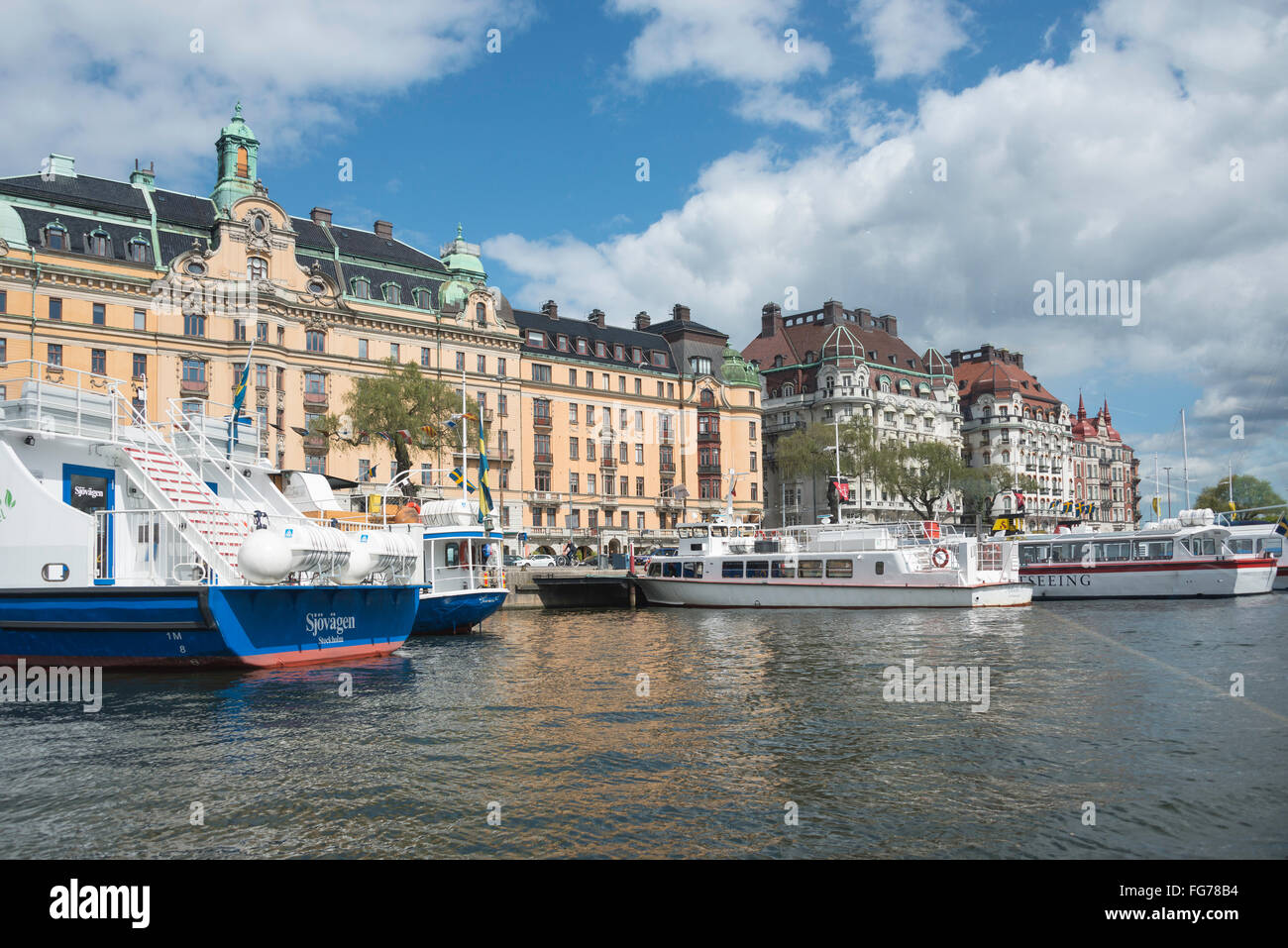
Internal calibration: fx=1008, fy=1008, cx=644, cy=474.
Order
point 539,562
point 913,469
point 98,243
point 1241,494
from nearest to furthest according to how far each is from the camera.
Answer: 1. point 98,243
2. point 539,562
3. point 913,469
4. point 1241,494

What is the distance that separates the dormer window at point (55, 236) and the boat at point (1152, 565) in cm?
6461

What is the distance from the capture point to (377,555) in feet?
88.8

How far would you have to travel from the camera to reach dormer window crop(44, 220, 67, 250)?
216 ft

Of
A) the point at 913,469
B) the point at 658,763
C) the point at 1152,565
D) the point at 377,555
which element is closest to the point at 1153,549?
the point at 1152,565

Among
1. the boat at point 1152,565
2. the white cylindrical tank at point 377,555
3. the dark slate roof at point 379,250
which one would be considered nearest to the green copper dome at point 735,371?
the dark slate roof at point 379,250

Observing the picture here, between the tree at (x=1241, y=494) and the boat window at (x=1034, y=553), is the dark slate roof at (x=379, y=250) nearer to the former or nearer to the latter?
the boat window at (x=1034, y=553)

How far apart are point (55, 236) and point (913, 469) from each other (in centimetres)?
8498

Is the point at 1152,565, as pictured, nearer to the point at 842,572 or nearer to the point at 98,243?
the point at 842,572

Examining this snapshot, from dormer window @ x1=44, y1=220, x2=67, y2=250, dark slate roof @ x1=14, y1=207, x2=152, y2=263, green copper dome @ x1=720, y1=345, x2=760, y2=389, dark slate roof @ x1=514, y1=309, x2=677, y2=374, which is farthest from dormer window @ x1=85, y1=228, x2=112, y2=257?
green copper dome @ x1=720, y1=345, x2=760, y2=389

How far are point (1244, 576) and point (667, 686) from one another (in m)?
44.9

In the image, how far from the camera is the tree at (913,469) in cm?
10662

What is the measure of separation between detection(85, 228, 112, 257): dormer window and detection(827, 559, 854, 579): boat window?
52231mm
